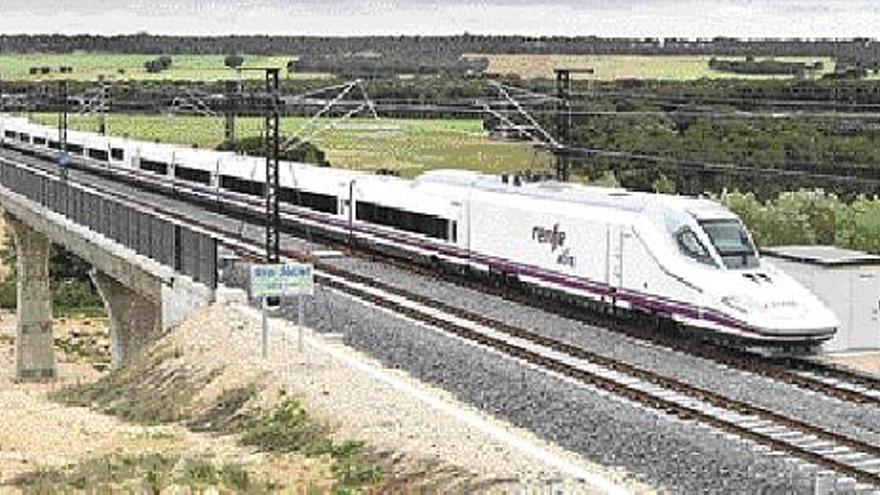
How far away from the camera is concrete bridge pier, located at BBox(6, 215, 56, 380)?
237ft

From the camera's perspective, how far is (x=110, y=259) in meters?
52.9

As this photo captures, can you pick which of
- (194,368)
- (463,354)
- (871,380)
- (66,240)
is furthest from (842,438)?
(66,240)

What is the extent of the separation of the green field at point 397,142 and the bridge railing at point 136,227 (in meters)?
21.0

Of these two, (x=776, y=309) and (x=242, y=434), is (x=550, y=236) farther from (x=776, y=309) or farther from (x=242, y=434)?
(x=242, y=434)

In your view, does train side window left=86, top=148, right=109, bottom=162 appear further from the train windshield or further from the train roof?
the train windshield

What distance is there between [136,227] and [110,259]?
191 inches

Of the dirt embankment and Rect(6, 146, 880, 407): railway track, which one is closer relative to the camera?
the dirt embankment

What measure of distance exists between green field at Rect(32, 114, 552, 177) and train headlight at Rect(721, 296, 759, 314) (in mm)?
52954

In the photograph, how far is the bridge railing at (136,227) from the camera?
134ft

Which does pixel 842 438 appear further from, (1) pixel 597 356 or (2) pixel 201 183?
(2) pixel 201 183

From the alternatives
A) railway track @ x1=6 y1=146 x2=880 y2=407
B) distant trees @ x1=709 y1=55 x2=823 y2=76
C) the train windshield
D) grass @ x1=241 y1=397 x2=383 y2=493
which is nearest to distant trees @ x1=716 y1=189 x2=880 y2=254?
railway track @ x1=6 y1=146 x2=880 y2=407

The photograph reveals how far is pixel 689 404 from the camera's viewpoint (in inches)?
1021

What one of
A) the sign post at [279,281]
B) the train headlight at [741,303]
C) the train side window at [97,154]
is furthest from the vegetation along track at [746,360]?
the train side window at [97,154]

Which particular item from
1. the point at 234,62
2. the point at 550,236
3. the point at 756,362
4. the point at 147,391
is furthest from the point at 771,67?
the point at 756,362
